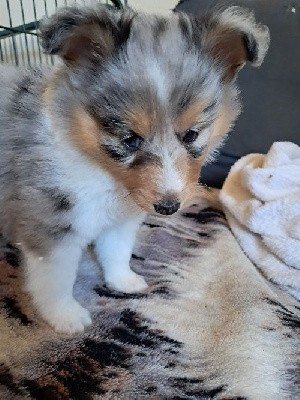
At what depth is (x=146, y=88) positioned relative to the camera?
4.35 ft

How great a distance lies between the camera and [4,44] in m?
3.13

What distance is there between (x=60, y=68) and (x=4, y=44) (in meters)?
1.78

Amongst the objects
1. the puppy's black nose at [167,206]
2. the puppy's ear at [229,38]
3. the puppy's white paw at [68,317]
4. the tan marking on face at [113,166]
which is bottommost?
the puppy's white paw at [68,317]

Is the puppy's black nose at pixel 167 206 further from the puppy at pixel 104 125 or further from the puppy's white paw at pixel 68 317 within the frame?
the puppy's white paw at pixel 68 317

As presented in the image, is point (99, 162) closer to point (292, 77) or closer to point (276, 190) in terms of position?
point (276, 190)

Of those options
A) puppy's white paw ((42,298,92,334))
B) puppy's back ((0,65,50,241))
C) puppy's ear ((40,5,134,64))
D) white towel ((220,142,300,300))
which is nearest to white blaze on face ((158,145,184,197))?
puppy's ear ((40,5,134,64))

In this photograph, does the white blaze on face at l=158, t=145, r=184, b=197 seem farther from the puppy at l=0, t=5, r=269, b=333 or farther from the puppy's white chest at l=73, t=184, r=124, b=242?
the puppy's white chest at l=73, t=184, r=124, b=242

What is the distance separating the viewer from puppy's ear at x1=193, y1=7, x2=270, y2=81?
4.80 ft

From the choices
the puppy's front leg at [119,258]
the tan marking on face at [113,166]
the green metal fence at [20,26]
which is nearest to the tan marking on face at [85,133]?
the tan marking on face at [113,166]

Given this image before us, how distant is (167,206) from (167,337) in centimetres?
45

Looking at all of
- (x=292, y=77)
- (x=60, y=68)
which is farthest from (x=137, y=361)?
(x=292, y=77)

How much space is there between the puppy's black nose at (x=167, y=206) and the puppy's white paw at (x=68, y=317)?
18.7 inches

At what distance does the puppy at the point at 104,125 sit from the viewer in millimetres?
1345

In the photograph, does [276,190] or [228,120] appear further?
[276,190]
